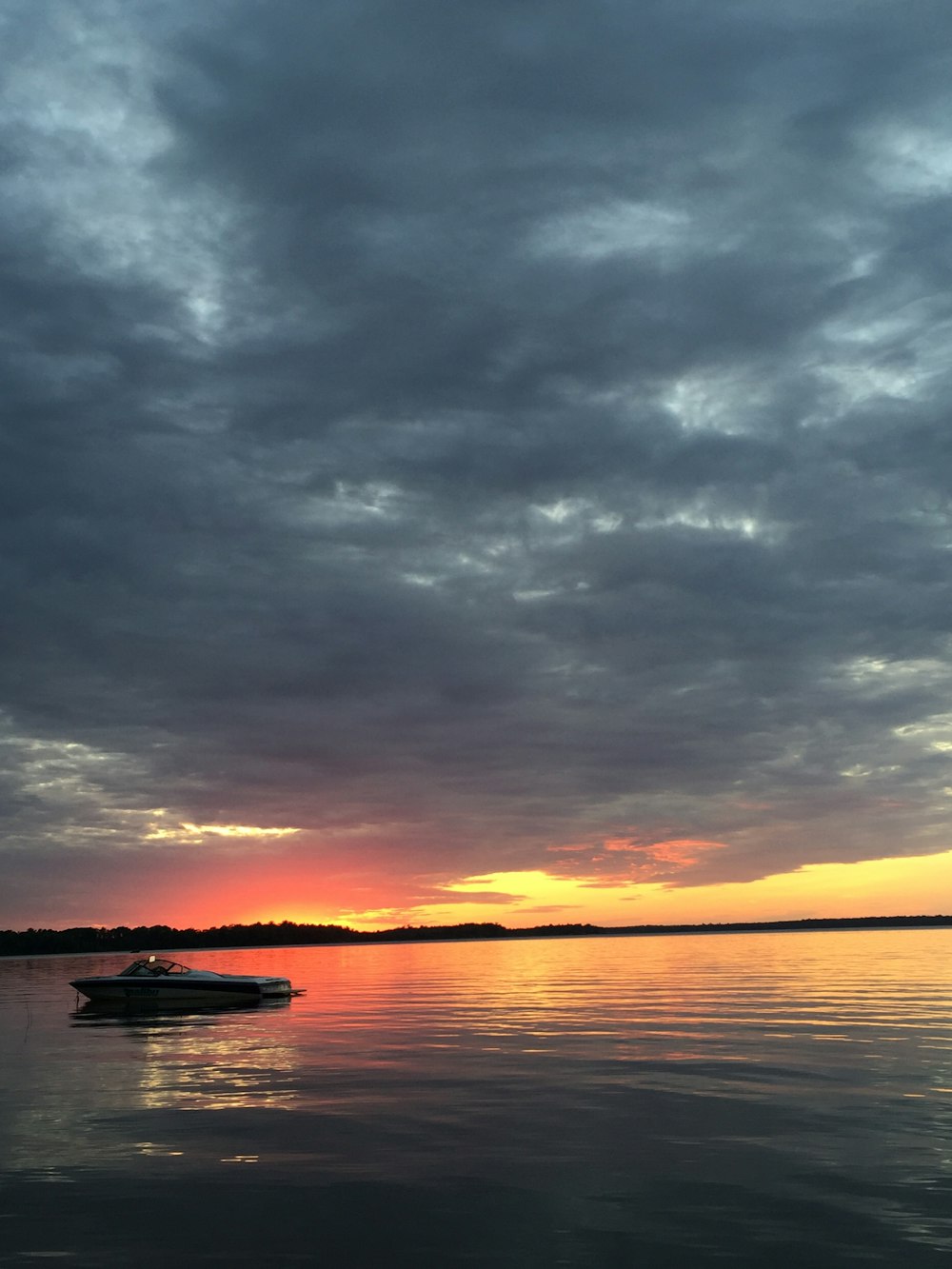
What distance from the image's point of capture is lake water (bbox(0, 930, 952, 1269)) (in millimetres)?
14203

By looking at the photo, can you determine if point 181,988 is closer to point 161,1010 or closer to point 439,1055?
point 161,1010

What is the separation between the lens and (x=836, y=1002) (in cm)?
5106

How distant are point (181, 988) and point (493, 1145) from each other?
52219mm

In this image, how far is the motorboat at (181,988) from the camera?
66.9 metres

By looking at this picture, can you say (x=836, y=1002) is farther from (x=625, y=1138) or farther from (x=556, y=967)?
(x=556, y=967)

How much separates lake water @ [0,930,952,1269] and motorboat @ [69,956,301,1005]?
22.7m

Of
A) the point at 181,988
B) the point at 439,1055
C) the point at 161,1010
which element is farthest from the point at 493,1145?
the point at 161,1010

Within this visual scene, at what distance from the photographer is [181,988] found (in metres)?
67.0

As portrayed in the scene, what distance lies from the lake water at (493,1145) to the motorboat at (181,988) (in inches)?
894

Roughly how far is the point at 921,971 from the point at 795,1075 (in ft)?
181

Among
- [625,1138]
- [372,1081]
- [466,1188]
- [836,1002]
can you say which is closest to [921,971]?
[836,1002]

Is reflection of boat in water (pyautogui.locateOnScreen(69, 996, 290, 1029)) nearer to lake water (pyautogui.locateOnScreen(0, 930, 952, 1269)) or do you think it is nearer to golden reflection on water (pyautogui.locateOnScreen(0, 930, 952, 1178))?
golden reflection on water (pyautogui.locateOnScreen(0, 930, 952, 1178))

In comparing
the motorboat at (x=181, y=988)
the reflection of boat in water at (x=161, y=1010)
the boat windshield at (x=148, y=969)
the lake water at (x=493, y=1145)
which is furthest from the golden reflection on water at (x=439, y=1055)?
the boat windshield at (x=148, y=969)

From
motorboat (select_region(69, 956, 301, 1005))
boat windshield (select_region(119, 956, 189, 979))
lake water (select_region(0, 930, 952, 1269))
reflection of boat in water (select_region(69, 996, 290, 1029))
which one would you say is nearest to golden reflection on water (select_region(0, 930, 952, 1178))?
lake water (select_region(0, 930, 952, 1269))
